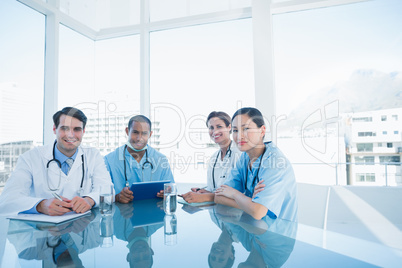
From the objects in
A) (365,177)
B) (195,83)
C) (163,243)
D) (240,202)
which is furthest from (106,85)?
(365,177)

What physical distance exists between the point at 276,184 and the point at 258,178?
0.16 meters

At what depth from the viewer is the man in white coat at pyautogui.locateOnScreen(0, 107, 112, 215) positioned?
125 cm

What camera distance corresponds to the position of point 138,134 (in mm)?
2193

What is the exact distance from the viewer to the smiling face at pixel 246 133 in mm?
1561

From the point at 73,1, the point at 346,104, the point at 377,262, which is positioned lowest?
the point at 377,262

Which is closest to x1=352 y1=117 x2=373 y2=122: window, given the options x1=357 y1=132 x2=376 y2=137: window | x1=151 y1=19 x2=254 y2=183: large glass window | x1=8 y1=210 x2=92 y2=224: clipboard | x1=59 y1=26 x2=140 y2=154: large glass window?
x1=357 y1=132 x2=376 y2=137: window

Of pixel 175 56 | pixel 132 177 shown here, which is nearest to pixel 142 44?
pixel 175 56

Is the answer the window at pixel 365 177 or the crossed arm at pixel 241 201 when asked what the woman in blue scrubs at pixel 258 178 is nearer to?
the crossed arm at pixel 241 201

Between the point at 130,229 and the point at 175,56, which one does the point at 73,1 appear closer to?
the point at 175,56

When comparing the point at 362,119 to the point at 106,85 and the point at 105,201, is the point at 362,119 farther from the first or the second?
the point at 106,85

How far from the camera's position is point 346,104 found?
3.27 m

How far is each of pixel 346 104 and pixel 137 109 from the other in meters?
2.74

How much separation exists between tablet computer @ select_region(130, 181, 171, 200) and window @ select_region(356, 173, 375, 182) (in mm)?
2744

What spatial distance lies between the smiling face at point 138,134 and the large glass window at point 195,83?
1.43 meters
